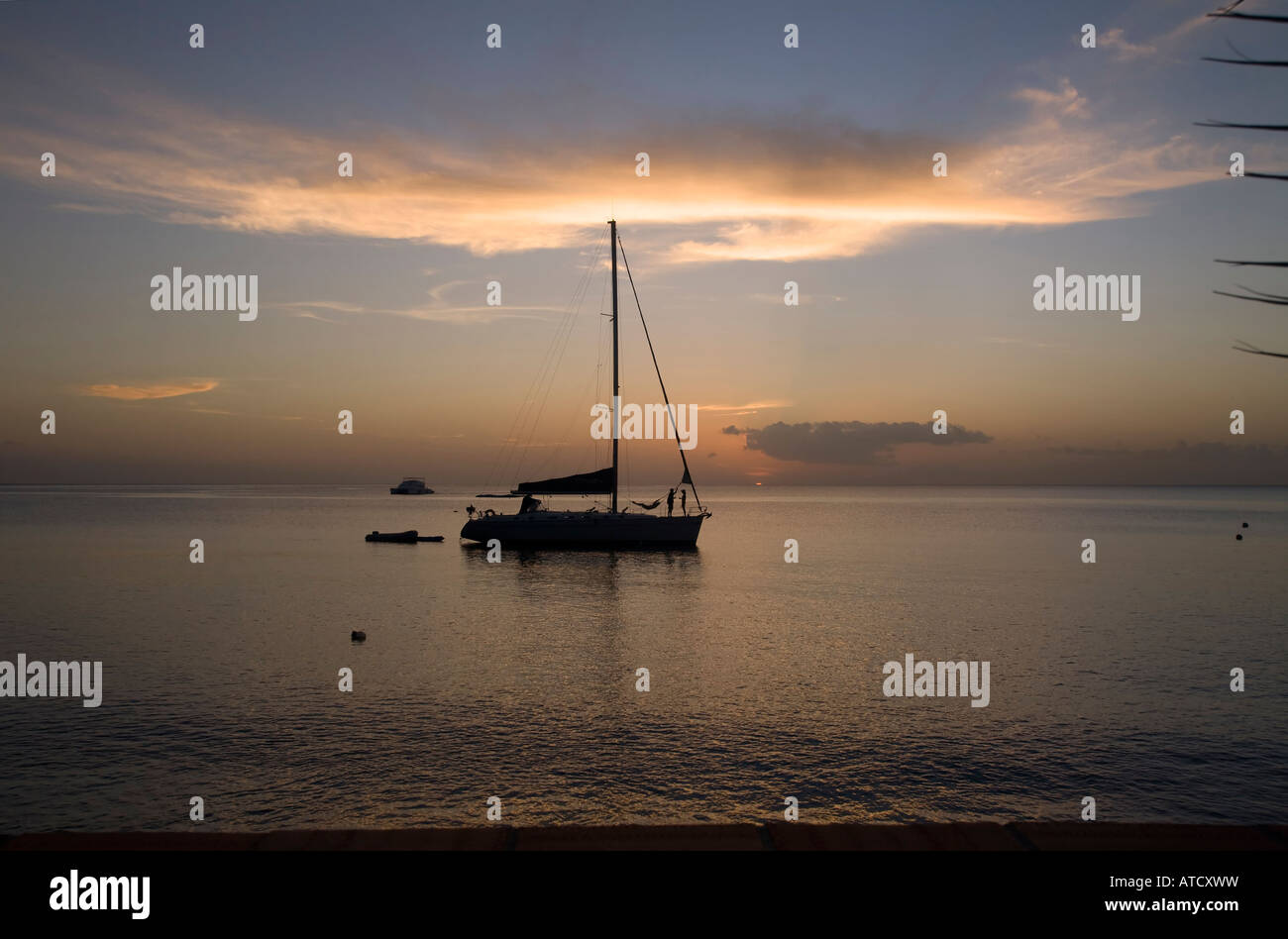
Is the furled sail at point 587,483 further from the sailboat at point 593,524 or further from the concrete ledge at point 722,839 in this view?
the concrete ledge at point 722,839

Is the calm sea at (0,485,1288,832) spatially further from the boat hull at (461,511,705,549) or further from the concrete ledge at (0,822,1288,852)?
the boat hull at (461,511,705,549)

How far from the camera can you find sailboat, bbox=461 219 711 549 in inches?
2318

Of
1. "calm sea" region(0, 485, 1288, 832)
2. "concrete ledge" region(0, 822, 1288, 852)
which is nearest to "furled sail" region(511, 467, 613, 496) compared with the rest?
"calm sea" region(0, 485, 1288, 832)

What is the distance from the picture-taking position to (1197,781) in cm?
1541

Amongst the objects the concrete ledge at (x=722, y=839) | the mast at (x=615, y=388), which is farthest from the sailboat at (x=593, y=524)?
the concrete ledge at (x=722, y=839)

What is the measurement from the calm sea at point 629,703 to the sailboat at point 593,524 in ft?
43.4

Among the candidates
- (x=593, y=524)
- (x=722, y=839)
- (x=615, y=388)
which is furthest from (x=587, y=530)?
(x=722, y=839)

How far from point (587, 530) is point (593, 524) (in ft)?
2.37

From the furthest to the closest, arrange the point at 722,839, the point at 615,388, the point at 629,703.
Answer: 1. the point at 615,388
2. the point at 629,703
3. the point at 722,839

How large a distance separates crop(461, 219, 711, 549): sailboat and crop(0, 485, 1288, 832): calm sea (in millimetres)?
13222

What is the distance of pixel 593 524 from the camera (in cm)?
6103

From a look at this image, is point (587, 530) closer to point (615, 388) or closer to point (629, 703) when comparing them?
point (615, 388)
